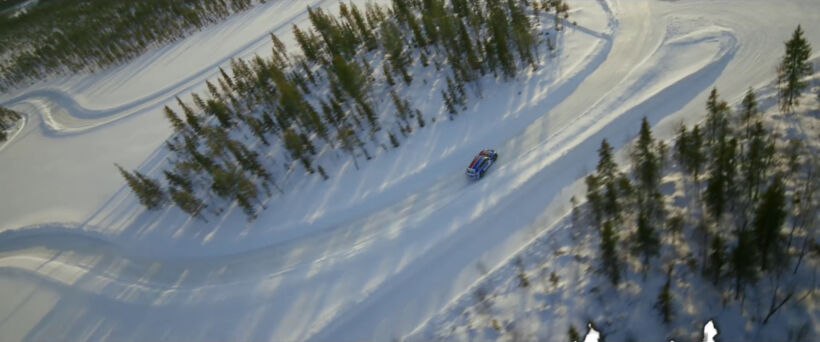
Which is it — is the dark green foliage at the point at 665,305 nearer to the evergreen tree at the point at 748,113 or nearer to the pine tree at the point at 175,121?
the evergreen tree at the point at 748,113

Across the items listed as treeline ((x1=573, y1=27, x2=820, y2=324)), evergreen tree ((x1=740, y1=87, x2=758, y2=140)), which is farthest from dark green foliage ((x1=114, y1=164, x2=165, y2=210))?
evergreen tree ((x1=740, y1=87, x2=758, y2=140))

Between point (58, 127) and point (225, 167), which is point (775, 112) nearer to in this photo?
point (225, 167)

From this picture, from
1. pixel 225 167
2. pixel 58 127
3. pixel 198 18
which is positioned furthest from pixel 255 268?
pixel 198 18

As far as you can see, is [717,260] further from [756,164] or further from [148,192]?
[148,192]

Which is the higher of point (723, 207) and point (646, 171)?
point (646, 171)

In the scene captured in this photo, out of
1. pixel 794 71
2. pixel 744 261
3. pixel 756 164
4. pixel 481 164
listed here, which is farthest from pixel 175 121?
pixel 794 71

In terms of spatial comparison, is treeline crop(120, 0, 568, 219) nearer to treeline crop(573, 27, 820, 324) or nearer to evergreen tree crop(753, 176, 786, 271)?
treeline crop(573, 27, 820, 324)

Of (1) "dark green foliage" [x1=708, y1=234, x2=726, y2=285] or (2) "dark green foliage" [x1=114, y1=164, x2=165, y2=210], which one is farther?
(2) "dark green foliage" [x1=114, y1=164, x2=165, y2=210]
